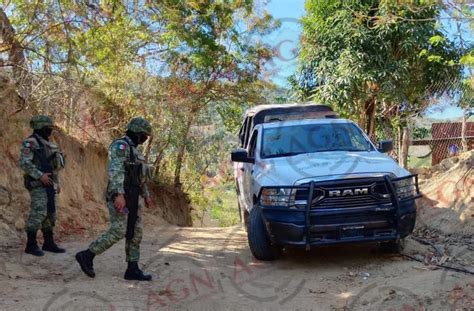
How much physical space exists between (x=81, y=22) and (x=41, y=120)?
92.9 inches

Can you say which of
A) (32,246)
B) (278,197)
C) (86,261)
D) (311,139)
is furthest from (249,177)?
(32,246)

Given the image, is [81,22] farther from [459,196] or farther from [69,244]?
[459,196]

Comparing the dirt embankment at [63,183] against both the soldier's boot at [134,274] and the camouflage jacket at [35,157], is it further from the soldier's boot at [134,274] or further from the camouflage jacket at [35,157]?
the soldier's boot at [134,274]

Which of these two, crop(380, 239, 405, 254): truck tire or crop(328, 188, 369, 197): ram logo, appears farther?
crop(380, 239, 405, 254): truck tire

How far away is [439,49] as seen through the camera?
14008 mm

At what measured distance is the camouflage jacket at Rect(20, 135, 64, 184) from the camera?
6.63m

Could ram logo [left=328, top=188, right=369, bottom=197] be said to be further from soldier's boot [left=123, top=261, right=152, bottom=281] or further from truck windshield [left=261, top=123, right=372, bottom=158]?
soldier's boot [left=123, top=261, right=152, bottom=281]

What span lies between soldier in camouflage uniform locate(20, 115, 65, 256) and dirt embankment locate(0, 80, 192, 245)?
90cm

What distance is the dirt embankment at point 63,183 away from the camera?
27.2 ft

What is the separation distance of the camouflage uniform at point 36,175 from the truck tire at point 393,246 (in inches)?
172

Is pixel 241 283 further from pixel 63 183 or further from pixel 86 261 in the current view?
pixel 63 183

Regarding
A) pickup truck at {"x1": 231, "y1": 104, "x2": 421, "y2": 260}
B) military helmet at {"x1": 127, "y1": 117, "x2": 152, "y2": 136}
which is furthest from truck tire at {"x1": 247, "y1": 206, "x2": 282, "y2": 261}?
military helmet at {"x1": 127, "y1": 117, "x2": 152, "y2": 136}

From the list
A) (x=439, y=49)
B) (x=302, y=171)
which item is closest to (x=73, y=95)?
(x=302, y=171)

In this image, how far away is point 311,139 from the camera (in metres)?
7.31
